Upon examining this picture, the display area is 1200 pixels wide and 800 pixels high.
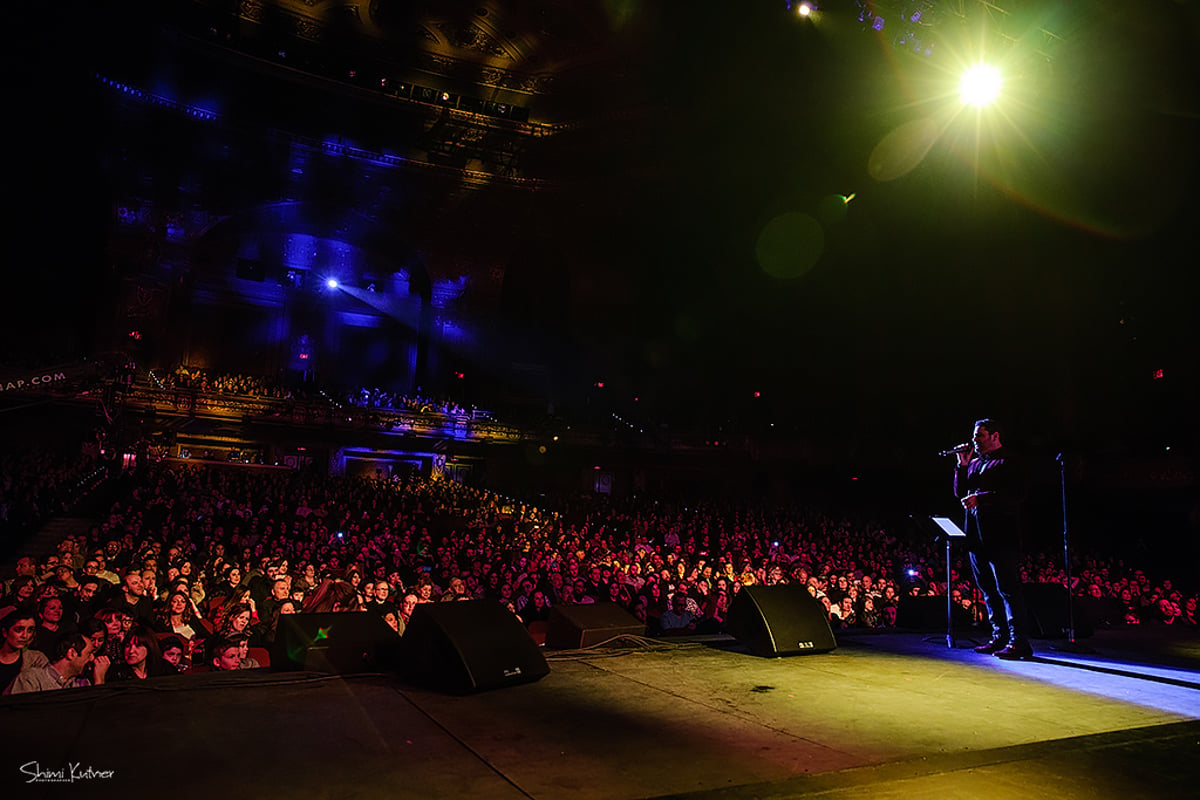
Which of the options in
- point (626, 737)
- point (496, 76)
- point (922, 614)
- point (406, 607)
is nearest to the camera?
point (626, 737)

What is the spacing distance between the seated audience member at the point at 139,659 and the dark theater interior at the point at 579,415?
36 mm

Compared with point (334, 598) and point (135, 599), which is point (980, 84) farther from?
point (135, 599)

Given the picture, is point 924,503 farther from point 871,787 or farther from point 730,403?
point 871,787

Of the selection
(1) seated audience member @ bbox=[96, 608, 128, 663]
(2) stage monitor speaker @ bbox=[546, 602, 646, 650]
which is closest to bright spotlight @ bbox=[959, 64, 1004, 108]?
(2) stage monitor speaker @ bbox=[546, 602, 646, 650]

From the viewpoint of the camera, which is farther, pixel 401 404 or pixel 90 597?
pixel 401 404

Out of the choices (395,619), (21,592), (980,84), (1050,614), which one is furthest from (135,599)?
(980,84)

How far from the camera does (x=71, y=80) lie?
89.7 feet

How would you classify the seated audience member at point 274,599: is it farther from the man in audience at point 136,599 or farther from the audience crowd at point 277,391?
the audience crowd at point 277,391

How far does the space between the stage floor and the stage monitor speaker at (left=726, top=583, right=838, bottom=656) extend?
1.79ft

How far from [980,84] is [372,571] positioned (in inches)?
461

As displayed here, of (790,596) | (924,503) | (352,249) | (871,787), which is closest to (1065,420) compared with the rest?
(924,503)

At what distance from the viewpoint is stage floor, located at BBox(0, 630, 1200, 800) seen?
8.48 ft

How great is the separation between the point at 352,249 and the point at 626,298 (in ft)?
44.5

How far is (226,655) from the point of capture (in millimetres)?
6031
